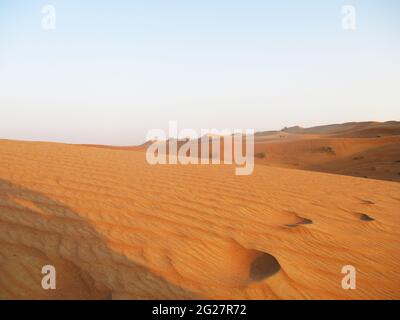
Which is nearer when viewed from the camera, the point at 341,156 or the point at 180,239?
the point at 180,239

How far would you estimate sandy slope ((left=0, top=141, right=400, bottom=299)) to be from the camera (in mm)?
2318

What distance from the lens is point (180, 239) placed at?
3.01 meters

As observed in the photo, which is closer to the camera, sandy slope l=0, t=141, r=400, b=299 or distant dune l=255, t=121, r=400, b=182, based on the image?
sandy slope l=0, t=141, r=400, b=299

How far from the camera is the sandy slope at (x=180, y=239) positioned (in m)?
2.32

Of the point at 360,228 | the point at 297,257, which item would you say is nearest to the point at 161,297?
the point at 297,257

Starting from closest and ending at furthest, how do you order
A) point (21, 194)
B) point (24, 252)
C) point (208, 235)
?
point (24, 252) < point (208, 235) < point (21, 194)

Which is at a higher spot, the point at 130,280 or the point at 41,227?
the point at 41,227

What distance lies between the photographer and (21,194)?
12.1 feet

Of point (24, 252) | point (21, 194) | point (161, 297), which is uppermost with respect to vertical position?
point (21, 194)

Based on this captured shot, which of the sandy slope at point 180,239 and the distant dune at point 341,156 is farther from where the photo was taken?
the distant dune at point 341,156

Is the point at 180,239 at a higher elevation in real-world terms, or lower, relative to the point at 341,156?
lower
